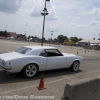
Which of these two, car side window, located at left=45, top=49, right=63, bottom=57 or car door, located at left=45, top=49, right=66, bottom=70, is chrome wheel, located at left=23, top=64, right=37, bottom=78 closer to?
car door, located at left=45, top=49, right=66, bottom=70

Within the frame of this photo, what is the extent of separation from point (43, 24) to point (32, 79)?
790 inches

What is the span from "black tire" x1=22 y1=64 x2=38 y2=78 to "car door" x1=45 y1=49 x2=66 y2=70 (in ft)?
2.23

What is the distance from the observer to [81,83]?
3.32m

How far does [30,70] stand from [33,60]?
449 mm

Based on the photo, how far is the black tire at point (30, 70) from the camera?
6.13m

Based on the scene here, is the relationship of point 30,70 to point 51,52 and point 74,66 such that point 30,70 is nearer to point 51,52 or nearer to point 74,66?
point 51,52

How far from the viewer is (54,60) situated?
7008 mm

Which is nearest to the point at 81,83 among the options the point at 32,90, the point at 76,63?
the point at 32,90

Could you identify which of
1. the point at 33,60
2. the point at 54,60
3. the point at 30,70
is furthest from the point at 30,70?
the point at 54,60

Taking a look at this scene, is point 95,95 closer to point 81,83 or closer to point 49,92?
point 81,83

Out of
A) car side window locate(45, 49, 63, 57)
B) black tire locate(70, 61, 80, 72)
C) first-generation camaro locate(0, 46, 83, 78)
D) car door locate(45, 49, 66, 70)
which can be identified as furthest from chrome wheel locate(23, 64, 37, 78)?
black tire locate(70, 61, 80, 72)

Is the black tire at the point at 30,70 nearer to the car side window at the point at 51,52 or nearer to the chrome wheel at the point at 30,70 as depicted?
the chrome wheel at the point at 30,70

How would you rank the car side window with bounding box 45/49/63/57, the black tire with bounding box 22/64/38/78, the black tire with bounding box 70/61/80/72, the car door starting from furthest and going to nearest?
the black tire with bounding box 70/61/80/72 < the car side window with bounding box 45/49/63/57 < the car door < the black tire with bounding box 22/64/38/78

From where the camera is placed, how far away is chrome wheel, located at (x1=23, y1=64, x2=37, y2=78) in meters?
6.14
